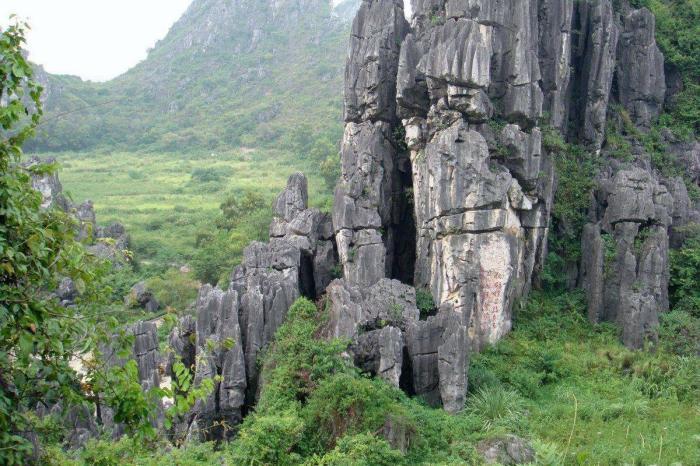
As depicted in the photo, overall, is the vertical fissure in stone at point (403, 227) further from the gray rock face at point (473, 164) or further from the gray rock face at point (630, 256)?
the gray rock face at point (630, 256)

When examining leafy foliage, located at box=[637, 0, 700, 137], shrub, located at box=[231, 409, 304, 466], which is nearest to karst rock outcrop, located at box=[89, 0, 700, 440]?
leafy foliage, located at box=[637, 0, 700, 137]

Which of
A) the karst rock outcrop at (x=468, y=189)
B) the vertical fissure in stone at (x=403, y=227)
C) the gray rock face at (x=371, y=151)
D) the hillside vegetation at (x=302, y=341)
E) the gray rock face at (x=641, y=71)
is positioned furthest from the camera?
the gray rock face at (x=641, y=71)

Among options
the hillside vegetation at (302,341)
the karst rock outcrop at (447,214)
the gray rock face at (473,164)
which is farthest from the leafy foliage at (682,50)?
the gray rock face at (473,164)

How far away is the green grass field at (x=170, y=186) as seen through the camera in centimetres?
4444

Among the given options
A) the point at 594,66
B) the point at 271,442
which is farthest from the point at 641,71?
the point at 271,442

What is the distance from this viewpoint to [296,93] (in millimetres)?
79125

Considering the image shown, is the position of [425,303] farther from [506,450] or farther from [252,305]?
[506,450]

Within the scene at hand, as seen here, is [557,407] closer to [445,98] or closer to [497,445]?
[497,445]

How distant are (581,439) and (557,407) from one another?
5.74ft

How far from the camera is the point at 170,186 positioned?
57.6 m

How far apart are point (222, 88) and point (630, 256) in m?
65.7

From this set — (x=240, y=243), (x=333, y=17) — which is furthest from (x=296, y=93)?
(x=240, y=243)

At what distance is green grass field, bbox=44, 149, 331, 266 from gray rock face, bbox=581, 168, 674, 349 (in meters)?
16.5

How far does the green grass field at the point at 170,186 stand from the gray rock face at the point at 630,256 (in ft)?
54.2
